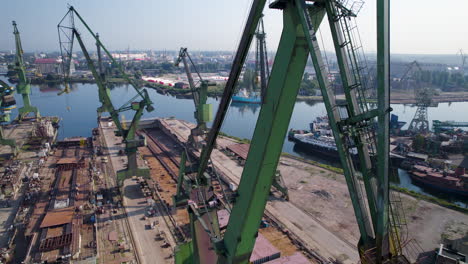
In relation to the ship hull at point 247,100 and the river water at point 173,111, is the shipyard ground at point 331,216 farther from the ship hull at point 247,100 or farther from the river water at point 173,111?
the ship hull at point 247,100

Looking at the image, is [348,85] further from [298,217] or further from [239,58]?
[298,217]

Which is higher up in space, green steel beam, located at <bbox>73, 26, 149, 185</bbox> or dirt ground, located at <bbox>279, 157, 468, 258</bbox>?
green steel beam, located at <bbox>73, 26, 149, 185</bbox>

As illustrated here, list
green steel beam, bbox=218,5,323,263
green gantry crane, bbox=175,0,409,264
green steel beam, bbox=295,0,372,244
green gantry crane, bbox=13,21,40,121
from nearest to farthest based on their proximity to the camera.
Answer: green gantry crane, bbox=175,0,409,264 < green steel beam, bbox=295,0,372,244 < green steel beam, bbox=218,5,323,263 < green gantry crane, bbox=13,21,40,121

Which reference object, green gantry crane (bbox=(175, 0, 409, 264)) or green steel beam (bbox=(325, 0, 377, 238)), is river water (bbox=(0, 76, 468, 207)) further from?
green steel beam (bbox=(325, 0, 377, 238))

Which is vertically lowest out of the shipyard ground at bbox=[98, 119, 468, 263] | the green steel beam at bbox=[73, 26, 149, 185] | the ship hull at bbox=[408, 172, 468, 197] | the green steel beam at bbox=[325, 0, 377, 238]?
the ship hull at bbox=[408, 172, 468, 197]

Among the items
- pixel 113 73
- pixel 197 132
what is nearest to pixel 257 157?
pixel 197 132

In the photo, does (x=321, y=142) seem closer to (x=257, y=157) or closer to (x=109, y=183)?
(x=109, y=183)

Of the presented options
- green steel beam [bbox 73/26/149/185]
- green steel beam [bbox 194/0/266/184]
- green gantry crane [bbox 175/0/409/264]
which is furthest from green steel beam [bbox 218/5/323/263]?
green steel beam [bbox 73/26/149/185]
